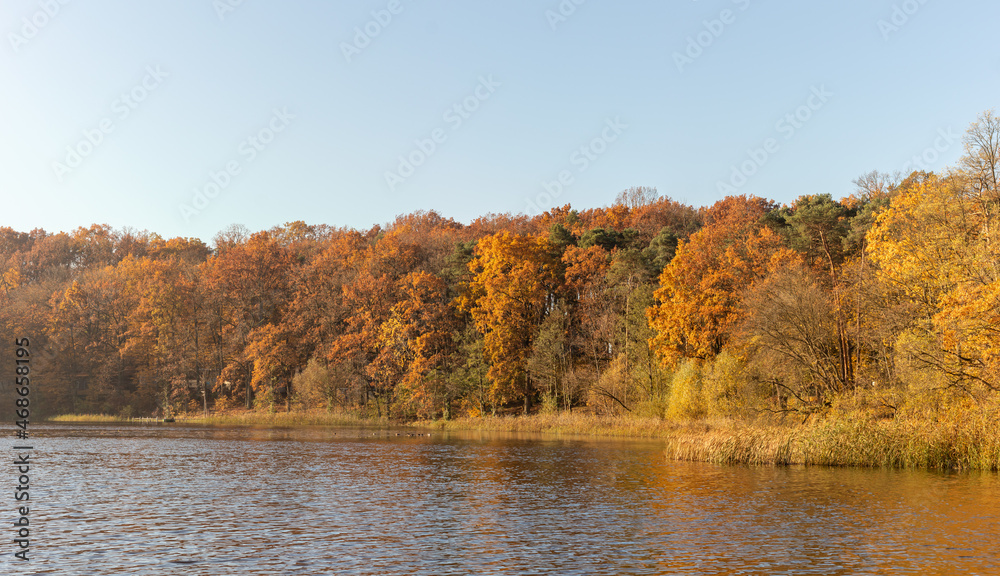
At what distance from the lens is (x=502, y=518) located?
23.8 m

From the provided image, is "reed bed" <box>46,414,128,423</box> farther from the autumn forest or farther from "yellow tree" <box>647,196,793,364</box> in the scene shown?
"yellow tree" <box>647,196,793,364</box>

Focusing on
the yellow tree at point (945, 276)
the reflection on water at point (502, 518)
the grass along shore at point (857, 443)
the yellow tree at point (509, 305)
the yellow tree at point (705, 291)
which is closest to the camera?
the reflection on water at point (502, 518)

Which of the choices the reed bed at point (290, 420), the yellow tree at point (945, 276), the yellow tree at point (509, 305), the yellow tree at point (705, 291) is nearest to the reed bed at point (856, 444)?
the yellow tree at point (945, 276)

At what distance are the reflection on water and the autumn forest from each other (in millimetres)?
13146

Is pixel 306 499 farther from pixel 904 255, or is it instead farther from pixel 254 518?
pixel 904 255

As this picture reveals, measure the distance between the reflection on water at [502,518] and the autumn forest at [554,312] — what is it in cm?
1315

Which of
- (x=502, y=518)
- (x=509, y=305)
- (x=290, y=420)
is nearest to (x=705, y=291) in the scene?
(x=509, y=305)

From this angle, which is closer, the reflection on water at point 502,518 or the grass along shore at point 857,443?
the reflection on water at point 502,518

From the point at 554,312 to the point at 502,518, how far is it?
53.7 metres

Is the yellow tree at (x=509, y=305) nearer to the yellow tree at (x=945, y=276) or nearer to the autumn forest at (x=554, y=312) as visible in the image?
the autumn forest at (x=554, y=312)

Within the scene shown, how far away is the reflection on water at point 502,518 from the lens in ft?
57.2

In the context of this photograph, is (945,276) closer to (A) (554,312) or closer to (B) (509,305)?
(A) (554,312)

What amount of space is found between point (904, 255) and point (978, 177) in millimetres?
7063

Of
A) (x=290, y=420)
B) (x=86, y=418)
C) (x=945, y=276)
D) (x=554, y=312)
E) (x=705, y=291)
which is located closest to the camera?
(x=945, y=276)
